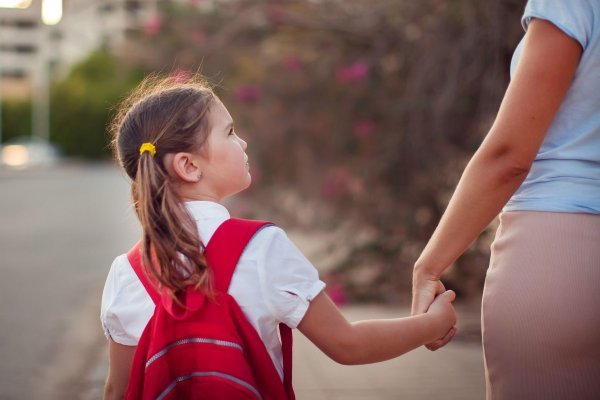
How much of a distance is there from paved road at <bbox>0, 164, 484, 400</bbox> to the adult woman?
1164mm

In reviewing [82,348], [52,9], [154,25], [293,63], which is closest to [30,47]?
[52,9]

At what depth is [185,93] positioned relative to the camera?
7.14 feet

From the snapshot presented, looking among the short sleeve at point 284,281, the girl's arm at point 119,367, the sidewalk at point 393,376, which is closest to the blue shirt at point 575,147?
the short sleeve at point 284,281

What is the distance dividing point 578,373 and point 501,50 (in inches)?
195

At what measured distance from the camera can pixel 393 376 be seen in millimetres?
5219

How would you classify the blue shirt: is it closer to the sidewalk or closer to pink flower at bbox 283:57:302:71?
the sidewalk

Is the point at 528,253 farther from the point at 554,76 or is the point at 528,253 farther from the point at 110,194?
the point at 110,194

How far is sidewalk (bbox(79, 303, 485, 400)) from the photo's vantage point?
Answer: 4.80 m

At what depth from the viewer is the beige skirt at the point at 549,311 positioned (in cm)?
175

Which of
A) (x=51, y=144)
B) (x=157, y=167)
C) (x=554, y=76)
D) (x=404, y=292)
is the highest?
(x=554, y=76)

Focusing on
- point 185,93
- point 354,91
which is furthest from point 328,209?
point 185,93

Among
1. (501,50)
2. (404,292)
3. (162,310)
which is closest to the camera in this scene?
Result: (162,310)

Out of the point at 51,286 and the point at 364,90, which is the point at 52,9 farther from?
the point at 364,90

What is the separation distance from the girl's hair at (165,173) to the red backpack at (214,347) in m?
0.04
